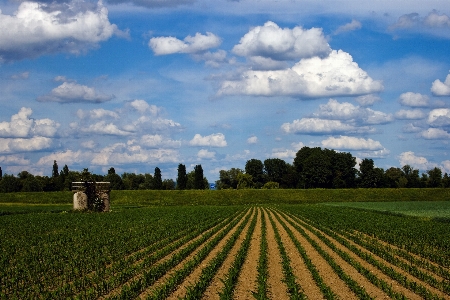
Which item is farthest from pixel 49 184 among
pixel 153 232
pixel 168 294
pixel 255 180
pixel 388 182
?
pixel 168 294

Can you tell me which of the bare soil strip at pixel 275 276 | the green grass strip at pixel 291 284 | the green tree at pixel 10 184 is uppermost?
the green tree at pixel 10 184

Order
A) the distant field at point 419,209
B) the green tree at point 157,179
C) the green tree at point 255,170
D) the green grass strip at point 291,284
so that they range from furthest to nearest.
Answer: the green tree at point 255,170
the green tree at point 157,179
the distant field at point 419,209
the green grass strip at point 291,284

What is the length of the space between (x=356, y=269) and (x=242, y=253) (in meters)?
5.40

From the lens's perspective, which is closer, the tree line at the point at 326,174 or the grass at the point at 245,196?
the grass at the point at 245,196

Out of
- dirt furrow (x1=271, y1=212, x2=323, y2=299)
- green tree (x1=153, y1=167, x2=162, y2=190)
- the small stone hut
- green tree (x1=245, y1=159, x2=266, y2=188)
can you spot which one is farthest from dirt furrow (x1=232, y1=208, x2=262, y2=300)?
green tree (x1=245, y1=159, x2=266, y2=188)

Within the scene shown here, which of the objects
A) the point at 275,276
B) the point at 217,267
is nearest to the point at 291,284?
the point at 275,276

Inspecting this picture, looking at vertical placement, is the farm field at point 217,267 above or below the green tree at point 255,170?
below

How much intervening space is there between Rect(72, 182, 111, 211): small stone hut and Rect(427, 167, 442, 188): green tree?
4817 inches

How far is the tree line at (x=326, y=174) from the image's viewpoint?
493ft

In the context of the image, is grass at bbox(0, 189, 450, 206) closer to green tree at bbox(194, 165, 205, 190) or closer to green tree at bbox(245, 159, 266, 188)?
green tree at bbox(194, 165, 205, 190)

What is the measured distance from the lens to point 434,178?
160m

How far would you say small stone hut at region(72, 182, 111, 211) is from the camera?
2388 inches

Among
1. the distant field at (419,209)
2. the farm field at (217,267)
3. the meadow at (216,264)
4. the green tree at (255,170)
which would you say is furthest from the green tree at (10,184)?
the farm field at (217,267)

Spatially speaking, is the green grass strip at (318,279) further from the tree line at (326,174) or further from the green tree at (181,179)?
the tree line at (326,174)
